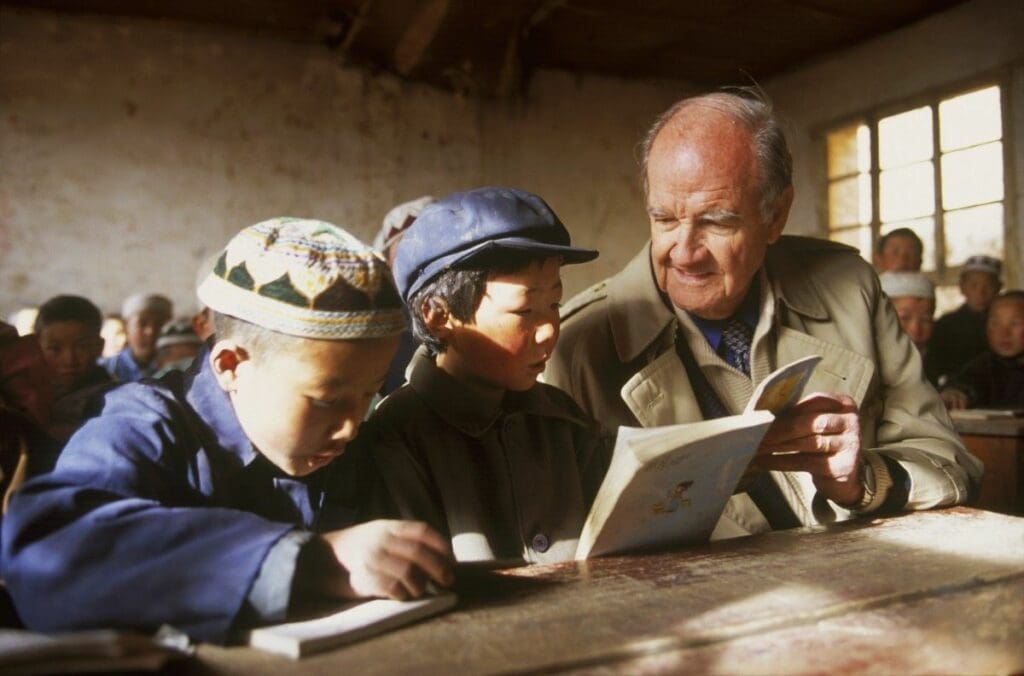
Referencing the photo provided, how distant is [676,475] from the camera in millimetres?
1424

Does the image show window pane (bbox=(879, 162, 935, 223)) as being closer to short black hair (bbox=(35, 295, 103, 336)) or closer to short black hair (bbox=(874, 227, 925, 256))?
short black hair (bbox=(874, 227, 925, 256))

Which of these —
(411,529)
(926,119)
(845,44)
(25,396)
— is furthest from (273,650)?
(845,44)

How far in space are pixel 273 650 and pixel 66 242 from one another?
680 cm

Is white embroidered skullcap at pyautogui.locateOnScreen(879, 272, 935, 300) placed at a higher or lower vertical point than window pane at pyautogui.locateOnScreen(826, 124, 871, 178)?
lower

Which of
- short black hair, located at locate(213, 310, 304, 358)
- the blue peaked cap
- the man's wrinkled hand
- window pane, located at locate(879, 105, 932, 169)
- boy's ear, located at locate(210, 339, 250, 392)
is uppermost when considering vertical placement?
window pane, located at locate(879, 105, 932, 169)

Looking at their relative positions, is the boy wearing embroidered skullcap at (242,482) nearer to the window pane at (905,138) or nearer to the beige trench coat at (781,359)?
the beige trench coat at (781,359)

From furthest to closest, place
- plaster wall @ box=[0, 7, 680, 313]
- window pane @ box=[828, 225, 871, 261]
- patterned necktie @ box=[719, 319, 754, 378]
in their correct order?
window pane @ box=[828, 225, 871, 261]
plaster wall @ box=[0, 7, 680, 313]
patterned necktie @ box=[719, 319, 754, 378]

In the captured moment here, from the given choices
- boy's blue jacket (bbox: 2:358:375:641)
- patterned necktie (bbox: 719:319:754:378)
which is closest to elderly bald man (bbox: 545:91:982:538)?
patterned necktie (bbox: 719:319:754:378)

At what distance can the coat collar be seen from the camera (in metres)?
2.13

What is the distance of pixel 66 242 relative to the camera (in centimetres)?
688

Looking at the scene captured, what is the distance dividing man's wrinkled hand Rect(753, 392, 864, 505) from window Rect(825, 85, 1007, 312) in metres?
5.77

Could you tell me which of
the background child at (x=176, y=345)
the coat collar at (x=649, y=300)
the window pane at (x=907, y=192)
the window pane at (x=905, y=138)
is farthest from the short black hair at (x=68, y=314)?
the window pane at (x=905, y=138)

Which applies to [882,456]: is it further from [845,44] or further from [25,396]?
[845,44]

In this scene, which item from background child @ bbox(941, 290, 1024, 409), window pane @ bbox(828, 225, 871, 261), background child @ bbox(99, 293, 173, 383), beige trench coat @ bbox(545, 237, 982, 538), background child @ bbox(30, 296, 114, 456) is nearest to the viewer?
beige trench coat @ bbox(545, 237, 982, 538)
